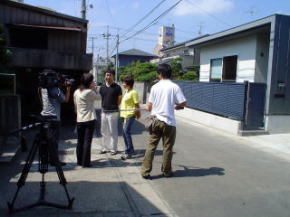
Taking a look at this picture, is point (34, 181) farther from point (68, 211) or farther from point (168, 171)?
point (168, 171)

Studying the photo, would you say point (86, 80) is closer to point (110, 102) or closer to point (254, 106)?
point (110, 102)

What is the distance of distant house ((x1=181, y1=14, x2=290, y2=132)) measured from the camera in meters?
8.73

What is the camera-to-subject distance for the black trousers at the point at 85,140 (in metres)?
5.13

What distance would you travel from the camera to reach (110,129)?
607 centimetres

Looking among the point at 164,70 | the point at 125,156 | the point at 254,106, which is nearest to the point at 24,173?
the point at 164,70

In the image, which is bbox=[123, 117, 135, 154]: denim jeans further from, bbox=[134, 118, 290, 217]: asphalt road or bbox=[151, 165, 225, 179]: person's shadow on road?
bbox=[151, 165, 225, 179]: person's shadow on road

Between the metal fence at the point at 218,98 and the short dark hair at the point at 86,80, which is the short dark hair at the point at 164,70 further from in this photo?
the metal fence at the point at 218,98

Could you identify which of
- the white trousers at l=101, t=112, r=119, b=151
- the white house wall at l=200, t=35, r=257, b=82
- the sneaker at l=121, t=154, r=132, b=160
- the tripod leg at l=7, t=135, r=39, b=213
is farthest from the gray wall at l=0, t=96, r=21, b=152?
the white house wall at l=200, t=35, r=257, b=82

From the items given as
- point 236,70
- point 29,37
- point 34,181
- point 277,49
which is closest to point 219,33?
point 236,70

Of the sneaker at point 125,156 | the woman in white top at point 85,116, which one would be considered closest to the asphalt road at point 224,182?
the sneaker at point 125,156

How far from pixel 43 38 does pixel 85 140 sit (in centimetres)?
696

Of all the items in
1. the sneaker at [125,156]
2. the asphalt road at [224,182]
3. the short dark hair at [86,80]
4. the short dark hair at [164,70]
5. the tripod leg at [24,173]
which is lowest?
the asphalt road at [224,182]

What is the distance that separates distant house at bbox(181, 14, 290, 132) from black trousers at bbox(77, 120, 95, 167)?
215 inches

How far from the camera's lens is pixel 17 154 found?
5.73m
